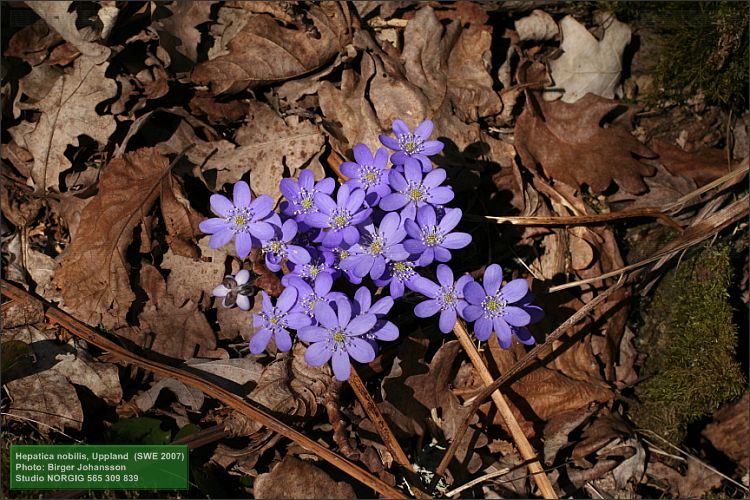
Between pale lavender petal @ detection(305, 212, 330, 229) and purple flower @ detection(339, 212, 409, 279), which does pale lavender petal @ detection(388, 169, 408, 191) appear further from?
pale lavender petal @ detection(305, 212, 330, 229)

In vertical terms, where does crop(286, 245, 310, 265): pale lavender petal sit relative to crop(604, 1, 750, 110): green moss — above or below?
below

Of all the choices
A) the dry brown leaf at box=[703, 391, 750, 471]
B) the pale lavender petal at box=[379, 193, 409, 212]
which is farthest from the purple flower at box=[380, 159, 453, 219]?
the dry brown leaf at box=[703, 391, 750, 471]

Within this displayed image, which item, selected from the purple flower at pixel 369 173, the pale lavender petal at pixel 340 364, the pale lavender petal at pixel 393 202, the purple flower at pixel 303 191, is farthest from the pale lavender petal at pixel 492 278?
the purple flower at pixel 303 191

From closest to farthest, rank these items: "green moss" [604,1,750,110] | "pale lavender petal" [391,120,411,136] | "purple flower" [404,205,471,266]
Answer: "purple flower" [404,205,471,266]
"pale lavender petal" [391,120,411,136]
"green moss" [604,1,750,110]

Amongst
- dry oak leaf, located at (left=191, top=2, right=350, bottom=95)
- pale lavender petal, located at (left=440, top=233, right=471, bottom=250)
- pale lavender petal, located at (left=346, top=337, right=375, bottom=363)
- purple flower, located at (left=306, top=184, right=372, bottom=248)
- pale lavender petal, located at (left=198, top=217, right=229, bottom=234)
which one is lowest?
pale lavender petal, located at (left=346, top=337, right=375, bottom=363)

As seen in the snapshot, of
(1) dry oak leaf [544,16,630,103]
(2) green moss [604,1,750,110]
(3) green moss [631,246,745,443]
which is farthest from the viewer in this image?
(1) dry oak leaf [544,16,630,103]

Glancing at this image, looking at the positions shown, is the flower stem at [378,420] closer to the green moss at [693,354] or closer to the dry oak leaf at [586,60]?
the green moss at [693,354]
